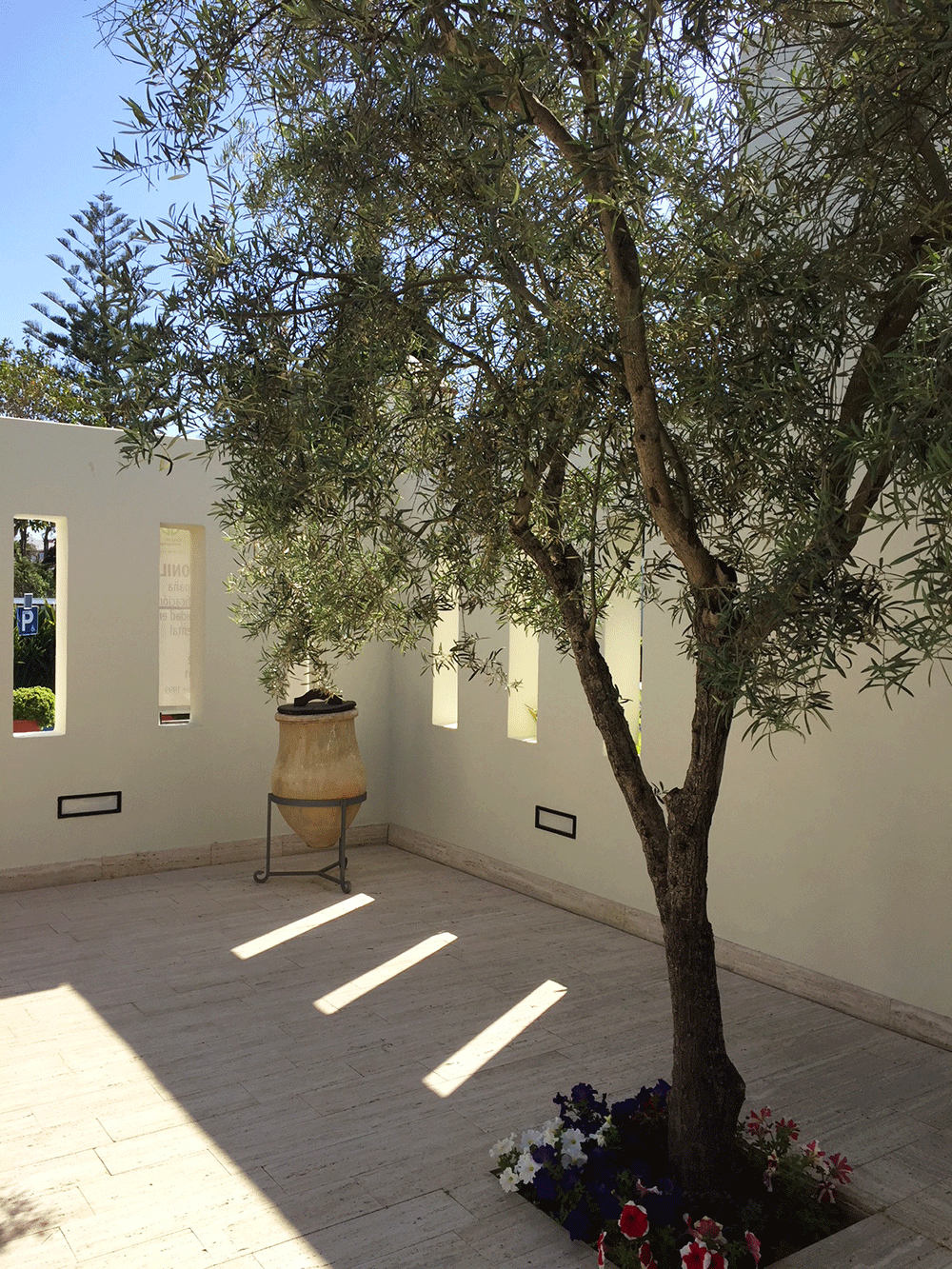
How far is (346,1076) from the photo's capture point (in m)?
3.81

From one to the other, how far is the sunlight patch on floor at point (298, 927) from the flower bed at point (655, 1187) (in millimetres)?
2304

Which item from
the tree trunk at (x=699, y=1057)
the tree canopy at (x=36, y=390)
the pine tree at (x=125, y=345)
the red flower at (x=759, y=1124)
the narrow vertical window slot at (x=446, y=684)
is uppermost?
the tree canopy at (x=36, y=390)

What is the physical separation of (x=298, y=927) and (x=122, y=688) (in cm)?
191

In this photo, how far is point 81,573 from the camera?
20.7ft

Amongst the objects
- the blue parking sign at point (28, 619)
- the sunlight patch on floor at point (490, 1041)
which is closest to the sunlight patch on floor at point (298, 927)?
the sunlight patch on floor at point (490, 1041)

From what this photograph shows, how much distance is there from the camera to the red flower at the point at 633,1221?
8.26ft

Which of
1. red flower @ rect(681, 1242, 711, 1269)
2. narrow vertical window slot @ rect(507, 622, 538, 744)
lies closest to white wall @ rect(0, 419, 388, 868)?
narrow vertical window slot @ rect(507, 622, 538, 744)

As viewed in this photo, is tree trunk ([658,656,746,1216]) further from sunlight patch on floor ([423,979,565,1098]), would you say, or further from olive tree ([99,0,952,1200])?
sunlight patch on floor ([423,979,565,1098])

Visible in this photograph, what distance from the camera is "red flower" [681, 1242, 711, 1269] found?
244 cm

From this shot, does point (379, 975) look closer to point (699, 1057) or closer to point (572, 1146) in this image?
point (572, 1146)

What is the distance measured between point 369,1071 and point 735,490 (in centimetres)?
259

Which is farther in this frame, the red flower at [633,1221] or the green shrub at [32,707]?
the green shrub at [32,707]

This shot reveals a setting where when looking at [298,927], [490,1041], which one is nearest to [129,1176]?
[490,1041]

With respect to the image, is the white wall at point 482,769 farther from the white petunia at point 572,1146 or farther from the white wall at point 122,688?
the white petunia at point 572,1146
